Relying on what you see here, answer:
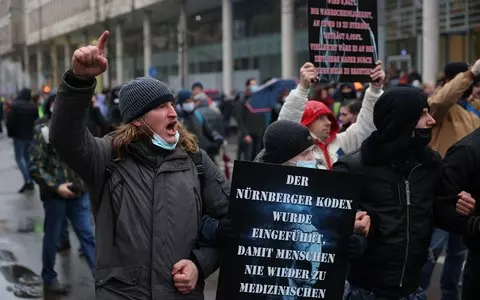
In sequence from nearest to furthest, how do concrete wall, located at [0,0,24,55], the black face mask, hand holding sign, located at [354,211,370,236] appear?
1. hand holding sign, located at [354,211,370,236]
2. the black face mask
3. concrete wall, located at [0,0,24,55]

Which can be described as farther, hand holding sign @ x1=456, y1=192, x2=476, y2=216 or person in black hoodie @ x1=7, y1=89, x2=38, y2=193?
person in black hoodie @ x1=7, y1=89, x2=38, y2=193

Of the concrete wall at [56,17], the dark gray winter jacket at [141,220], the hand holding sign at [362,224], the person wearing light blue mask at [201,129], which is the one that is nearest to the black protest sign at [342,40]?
the hand holding sign at [362,224]

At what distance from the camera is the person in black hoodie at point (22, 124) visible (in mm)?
13727

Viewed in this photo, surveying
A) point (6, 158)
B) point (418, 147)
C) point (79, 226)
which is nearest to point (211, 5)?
point (6, 158)

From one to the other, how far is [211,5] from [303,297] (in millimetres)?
38979

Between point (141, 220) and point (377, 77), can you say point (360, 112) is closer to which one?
point (377, 77)

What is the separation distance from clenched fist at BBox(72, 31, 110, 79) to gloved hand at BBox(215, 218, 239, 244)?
0.84 meters

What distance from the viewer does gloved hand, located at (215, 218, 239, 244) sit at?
2984mm

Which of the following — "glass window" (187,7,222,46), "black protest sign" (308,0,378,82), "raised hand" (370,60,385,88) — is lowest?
"raised hand" (370,60,385,88)

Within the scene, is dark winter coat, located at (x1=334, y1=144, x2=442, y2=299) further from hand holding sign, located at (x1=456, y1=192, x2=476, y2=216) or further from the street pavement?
the street pavement

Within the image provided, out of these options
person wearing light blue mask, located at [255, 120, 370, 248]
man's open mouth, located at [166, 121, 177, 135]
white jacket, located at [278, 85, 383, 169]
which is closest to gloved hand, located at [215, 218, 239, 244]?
man's open mouth, located at [166, 121, 177, 135]

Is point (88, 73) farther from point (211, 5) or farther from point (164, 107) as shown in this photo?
→ point (211, 5)

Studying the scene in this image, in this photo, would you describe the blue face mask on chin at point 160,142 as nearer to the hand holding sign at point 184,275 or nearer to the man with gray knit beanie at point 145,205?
the man with gray knit beanie at point 145,205

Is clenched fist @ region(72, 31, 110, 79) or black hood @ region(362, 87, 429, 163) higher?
clenched fist @ region(72, 31, 110, 79)
